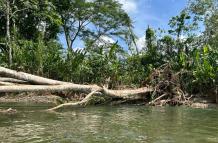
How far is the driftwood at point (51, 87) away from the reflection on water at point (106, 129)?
1.84m

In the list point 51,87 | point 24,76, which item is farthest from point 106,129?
point 24,76

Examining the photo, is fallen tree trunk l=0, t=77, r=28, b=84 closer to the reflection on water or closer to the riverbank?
the riverbank

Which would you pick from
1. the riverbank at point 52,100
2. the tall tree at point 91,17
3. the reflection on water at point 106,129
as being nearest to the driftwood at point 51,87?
the riverbank at point 52,100

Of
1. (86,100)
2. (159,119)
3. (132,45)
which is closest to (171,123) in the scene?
(159,119)

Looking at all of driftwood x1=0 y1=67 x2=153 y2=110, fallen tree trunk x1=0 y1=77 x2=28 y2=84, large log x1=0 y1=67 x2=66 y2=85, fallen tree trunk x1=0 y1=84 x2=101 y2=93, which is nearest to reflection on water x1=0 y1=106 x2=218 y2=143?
fallen tree trunk x1=0 y1=84 x2=101 y2=93

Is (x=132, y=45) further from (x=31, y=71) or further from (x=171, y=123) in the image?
(x=171, y=123)

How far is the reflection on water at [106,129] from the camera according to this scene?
32.2 ft

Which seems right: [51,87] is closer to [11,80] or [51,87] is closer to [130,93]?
[11,80]

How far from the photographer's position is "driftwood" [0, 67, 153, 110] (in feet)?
55.7

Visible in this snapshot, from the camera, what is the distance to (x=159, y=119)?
565 inches

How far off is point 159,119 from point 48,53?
46.7 ft

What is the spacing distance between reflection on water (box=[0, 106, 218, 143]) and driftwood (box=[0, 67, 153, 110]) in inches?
72.5

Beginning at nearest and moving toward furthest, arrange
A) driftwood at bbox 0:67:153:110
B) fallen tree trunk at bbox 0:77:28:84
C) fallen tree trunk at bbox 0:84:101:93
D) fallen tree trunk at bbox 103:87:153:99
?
fallen tree trunk at bbox 0:84:101:93 → driftwood at bbox 0:67:153:110 → fallen tree trunk at bbox 0:77:28:84 → fallen tree trunk at bbox 103:87:153:99

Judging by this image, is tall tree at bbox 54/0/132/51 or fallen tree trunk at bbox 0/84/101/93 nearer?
fallen tree trunk at bbox 0/84/101/93
